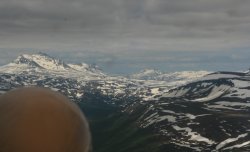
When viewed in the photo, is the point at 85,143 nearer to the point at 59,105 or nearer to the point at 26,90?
the point at 59,105

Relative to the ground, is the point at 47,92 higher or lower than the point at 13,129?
higher

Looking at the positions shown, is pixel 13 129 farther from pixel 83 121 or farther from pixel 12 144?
pixel 83 121

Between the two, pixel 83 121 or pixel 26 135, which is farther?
pixel 83 121

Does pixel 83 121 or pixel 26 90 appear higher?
pixel 26 90

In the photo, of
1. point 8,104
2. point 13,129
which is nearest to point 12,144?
point 13,129

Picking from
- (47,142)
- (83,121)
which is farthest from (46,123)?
(83,121)

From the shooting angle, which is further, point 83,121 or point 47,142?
point 83,121
